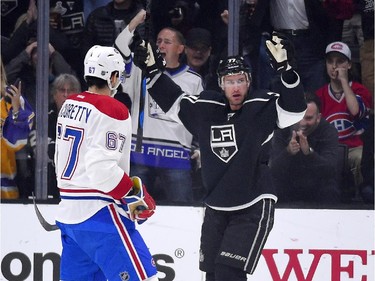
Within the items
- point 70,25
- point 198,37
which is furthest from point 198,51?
point 70,25

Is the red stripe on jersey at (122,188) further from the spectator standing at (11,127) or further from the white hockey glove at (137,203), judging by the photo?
the spectator standing at (11,127)

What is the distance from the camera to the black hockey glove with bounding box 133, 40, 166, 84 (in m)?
4.58

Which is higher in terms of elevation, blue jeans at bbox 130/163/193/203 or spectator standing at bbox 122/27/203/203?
spectator standing at bbox 122/27/203/203

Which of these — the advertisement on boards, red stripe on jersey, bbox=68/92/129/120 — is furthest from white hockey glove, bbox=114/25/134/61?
red stripe on jersey, bbox=68/92/129/120

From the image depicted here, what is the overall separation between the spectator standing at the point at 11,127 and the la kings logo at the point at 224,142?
4.43 ft

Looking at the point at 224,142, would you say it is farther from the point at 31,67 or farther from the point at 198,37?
the point at 31,67

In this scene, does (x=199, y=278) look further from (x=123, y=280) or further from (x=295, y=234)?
(x=123, y=280)

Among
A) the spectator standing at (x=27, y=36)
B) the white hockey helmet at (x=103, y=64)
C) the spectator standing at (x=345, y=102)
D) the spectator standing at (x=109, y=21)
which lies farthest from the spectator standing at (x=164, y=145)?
the white hockey helmet at (x=103, y=64)

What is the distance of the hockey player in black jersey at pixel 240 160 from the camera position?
4.34 m

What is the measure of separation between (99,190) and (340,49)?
184cm

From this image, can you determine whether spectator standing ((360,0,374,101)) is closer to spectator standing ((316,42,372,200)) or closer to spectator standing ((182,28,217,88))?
spectator standing ((316,42,372,200))

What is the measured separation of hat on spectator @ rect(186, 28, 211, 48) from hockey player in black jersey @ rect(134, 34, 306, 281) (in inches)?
36.1

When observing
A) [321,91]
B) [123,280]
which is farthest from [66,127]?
[321,91]

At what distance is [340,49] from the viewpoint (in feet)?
17.7
